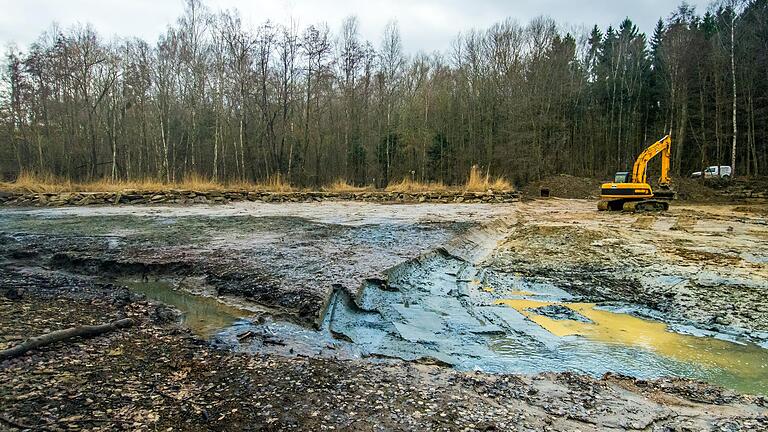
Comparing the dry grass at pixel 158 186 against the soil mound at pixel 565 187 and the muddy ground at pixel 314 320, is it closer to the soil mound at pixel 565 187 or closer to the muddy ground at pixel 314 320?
the soil mound at pixel 565 187

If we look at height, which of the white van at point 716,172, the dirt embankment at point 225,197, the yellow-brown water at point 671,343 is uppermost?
the white van at point 716,172

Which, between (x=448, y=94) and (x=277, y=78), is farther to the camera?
(x=448, y=94)

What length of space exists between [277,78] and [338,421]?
29484 millimetres

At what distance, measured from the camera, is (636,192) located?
57.7ft

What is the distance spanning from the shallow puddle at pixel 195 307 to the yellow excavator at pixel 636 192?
1677 centimetres

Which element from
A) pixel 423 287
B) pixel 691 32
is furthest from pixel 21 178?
pixel 691 32

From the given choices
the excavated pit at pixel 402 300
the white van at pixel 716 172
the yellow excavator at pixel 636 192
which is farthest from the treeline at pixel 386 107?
the excavated pit at pixel 402 300

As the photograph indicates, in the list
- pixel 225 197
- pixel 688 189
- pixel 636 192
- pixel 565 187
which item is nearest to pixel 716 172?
pixel 688 189

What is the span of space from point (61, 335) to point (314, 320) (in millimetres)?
2095

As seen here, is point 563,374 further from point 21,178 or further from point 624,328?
point 21,178

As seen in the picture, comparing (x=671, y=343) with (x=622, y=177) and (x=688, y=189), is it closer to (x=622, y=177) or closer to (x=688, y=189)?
(x=622, y=177)

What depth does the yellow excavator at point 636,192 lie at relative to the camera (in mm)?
17609

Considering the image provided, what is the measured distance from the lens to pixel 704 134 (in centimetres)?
3156

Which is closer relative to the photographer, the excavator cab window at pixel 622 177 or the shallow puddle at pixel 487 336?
the shallow puddle at pixel 487 336
